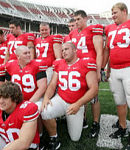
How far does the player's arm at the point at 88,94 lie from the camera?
2188mm

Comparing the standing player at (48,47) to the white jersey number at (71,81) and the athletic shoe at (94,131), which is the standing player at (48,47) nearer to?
the white jersey number at (71,81)

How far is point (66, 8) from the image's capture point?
35969mm

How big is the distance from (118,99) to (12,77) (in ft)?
4.71

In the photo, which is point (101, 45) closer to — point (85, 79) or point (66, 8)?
point (85, 79)

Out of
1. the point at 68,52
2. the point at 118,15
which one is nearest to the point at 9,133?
the point at 68,52

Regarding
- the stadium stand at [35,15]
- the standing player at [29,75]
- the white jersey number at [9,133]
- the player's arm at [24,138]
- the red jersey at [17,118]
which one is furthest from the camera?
the stadium stand at [35,15]

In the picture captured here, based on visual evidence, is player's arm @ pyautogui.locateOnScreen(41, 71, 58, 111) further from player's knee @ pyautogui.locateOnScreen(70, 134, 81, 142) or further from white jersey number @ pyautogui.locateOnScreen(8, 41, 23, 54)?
white jersey number @ pyautogui.locateOnScreen(8, 41, 23, 54)

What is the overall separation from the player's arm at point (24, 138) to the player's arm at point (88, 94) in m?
0.68

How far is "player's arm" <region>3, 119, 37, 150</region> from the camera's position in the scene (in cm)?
151

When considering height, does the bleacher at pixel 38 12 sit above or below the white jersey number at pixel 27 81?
above

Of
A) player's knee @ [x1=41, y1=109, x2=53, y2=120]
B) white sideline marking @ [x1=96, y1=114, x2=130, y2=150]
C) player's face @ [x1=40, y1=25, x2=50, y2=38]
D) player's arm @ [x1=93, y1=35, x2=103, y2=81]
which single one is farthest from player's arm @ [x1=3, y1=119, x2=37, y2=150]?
player's face @ [x1=40, y1=25, x2=50, y2=38]

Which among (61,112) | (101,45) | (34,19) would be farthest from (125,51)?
(34,19)

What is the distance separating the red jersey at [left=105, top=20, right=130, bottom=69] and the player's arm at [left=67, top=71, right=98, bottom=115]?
360mm

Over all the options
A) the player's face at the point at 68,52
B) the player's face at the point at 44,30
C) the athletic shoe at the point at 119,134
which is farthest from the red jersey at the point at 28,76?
the athletic shoe at the point at 119,134
